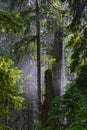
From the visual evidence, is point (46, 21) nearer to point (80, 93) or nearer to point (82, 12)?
point (82, 12)

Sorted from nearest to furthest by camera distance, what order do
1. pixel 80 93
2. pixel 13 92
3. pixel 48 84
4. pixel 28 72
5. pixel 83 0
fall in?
pixel 13 92 < pixel 80 93 < pixel 83 0 < pixel 48 84 < pixel 28 72

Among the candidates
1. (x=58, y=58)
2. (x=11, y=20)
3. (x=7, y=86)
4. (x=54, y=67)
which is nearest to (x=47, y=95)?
(x=54, y=67)

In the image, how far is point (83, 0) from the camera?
8.91 m

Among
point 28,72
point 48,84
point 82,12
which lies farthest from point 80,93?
point 28,72

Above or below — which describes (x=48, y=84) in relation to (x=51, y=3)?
below

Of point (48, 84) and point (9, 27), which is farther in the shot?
point (48, 84)

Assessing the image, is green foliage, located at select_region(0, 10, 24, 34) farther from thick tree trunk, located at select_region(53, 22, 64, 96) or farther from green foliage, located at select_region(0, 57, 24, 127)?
thick tree trunk, located at select_region(53, 22, 64, 96)

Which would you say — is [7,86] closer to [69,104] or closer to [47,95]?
[69,104]

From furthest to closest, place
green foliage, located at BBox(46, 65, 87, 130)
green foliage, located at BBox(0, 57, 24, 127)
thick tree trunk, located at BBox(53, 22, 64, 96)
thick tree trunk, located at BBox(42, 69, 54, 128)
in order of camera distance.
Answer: thick tree trunk, located at BBox(53, 22, 64, 96) → thick tree trunk, located at BBox(42, 69, 54, 128) → green foliage, located at BBox(46, 65, 87, 130) → green foliage, located at BBox(0, 57, 24, 127)

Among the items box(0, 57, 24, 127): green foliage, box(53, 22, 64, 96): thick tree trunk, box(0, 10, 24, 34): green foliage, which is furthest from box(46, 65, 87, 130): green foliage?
box(53, 22, 64, 96): thick tree trunk

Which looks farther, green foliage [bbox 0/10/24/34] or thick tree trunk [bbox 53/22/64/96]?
thick tree trunk [bbox 53/22/64/96]

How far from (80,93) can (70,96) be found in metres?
Answer: 0.22

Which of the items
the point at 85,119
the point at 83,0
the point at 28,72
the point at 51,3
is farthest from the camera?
the point at 28,72

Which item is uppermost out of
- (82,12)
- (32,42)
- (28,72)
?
(82,12)
